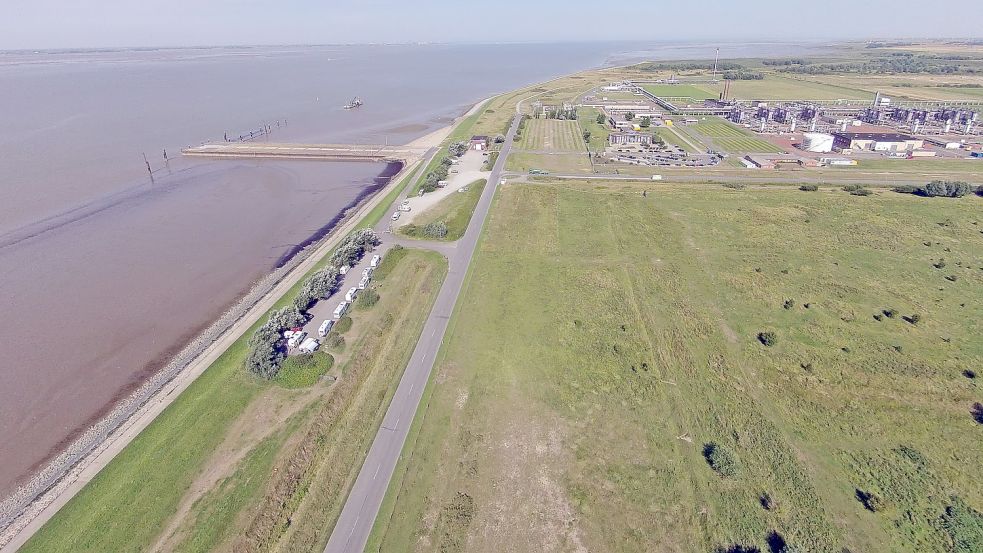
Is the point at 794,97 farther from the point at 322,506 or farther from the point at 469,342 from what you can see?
the point at 322,506

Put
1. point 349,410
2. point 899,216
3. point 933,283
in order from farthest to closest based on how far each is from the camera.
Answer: point 899,216 < point 933,283 < point 349,410

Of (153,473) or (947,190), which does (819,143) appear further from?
(153,473)

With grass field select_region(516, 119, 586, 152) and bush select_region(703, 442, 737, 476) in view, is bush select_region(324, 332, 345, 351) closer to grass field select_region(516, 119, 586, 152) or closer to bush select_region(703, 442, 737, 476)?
bush select_region(703, 442, 737, 476)

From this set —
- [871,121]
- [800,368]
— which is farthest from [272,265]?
[871,121]

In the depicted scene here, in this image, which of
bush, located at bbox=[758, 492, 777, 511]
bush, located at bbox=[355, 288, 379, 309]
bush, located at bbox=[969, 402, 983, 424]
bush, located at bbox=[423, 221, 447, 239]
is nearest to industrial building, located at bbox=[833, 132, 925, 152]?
bush, located at bbox=[969, 402, 983, 424]

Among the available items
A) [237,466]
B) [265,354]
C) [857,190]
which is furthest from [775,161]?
[237,466]

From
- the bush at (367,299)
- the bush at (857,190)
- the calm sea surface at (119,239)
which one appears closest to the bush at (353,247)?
the bush at (367,299)
